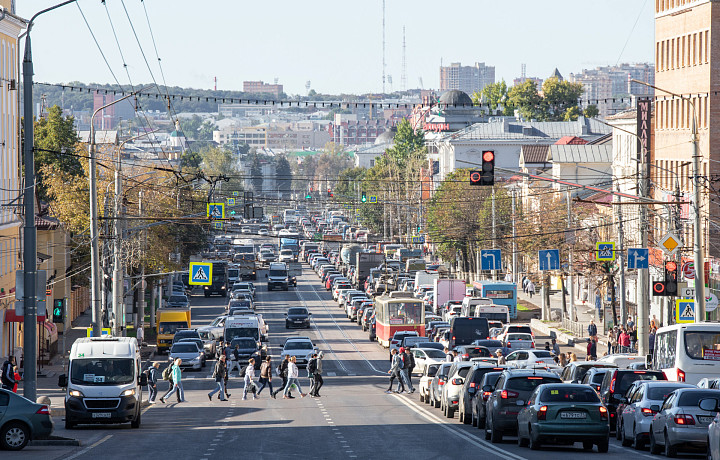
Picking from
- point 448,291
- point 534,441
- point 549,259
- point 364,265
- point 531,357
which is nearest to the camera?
point 534,441

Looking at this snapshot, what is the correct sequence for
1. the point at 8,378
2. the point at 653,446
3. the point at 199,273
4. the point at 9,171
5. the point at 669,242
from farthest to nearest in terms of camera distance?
the point at 199,273, the point at 9,171, the point at 669,242, the point at 8,378, the point at 653,446

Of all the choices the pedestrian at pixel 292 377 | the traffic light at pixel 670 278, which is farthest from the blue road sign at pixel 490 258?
the traffic light at pixel 670 278

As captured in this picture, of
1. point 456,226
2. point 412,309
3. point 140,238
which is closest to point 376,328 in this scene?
point 412,309

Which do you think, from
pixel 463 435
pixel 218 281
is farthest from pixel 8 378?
pixel 218 281

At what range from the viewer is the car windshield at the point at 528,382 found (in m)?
24.4

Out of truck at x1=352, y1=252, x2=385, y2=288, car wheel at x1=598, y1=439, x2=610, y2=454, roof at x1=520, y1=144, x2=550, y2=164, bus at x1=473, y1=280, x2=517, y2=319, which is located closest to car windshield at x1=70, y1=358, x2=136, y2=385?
car wheel at x1=598, y1=439, x2=610, y2=454

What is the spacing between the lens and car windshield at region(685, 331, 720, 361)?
30.6 meters

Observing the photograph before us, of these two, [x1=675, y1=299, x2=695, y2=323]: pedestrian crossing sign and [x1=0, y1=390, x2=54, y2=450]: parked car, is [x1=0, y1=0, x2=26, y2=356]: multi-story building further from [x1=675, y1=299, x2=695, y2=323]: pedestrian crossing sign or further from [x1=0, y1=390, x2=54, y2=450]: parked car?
[x1=0, y1=390, x2=54, y2=450]: parked car

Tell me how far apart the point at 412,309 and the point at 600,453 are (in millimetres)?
37794

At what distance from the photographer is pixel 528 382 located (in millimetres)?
24500

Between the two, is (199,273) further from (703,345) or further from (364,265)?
(364,265)

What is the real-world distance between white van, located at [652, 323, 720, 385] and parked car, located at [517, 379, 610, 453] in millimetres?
9654

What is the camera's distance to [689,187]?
61094 mm

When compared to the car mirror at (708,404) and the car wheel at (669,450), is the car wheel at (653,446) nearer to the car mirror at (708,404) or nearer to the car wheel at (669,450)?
the car wheel at (669,450)
